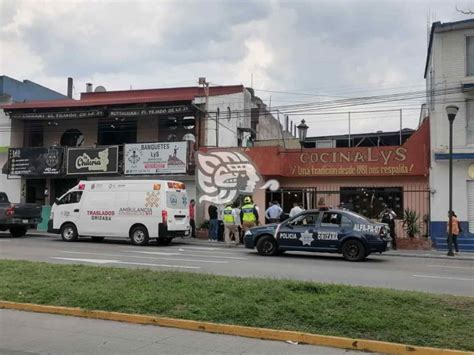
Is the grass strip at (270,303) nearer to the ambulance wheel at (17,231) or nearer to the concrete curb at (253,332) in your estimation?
the concrete curb at (253,332)

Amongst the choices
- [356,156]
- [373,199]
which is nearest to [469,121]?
[356,156]

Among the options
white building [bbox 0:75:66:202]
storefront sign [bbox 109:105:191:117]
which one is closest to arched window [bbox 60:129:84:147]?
white building [bbox 0:75:66:202]

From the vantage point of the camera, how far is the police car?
52.0ft

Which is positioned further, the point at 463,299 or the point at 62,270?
the point at 62,270

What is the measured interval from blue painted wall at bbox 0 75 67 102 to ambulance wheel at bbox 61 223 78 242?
52.1ft

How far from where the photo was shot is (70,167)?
28906 millimetres

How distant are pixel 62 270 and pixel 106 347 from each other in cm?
507

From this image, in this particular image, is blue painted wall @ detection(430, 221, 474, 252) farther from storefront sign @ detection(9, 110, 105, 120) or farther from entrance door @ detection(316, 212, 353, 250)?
storefront sign @ detection(9, 110, 105, 120)

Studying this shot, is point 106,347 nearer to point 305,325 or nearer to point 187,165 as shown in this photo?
point 305,325

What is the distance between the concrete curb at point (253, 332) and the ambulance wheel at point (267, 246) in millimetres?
9639

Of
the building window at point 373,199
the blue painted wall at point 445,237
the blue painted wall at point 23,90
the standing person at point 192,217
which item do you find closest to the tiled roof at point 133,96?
the blue painted wall at point 23,90

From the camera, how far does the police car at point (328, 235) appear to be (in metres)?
15.9

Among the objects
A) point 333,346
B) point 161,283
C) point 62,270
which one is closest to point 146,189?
point 62,270

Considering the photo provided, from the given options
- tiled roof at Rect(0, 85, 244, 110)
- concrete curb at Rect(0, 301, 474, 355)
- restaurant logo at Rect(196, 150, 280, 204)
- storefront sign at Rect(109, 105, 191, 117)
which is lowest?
concrete curb at Rect(0, 301, 474, 355)
